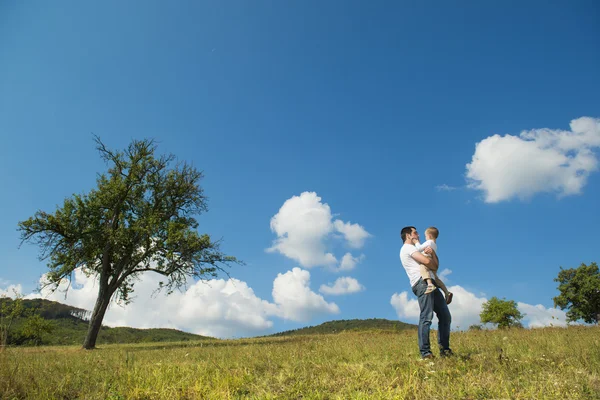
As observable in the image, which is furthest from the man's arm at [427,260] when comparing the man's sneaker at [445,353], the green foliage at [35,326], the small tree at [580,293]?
the small tree at [580,293]

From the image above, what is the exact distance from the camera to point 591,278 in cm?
4109

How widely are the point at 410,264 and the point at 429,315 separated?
Answer: 1.00 metres

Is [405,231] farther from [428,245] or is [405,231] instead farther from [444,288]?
[444,288]

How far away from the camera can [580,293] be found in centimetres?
4156

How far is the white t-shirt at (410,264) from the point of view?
6.95m

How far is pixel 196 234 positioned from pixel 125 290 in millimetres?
6799

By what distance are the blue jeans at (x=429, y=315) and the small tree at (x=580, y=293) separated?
149 ft

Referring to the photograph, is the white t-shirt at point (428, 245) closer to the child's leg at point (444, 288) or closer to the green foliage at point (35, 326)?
the child's leg at point (444, 288)

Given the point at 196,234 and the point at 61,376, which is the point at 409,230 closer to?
the point at 61,376

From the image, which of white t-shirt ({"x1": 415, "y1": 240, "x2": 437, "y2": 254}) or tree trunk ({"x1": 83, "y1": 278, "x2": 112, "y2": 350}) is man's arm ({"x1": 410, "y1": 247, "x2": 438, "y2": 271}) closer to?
white t-shirt ({"x1": 415, "y1": 240, "x2": 437, "y2": 254})

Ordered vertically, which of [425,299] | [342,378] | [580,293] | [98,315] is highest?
[580,293]

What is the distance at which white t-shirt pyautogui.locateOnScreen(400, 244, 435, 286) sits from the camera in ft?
22.8

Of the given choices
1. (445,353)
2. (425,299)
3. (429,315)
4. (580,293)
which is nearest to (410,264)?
(425,299)

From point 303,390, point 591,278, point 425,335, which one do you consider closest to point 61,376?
point 303,390
